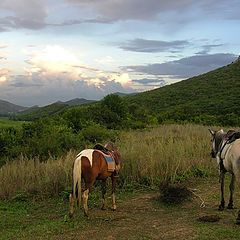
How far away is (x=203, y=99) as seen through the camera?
4456 centimetres

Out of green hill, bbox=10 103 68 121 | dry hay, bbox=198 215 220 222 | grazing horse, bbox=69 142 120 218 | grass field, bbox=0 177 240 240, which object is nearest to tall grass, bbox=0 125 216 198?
grass field, bbox=0 177 240 240

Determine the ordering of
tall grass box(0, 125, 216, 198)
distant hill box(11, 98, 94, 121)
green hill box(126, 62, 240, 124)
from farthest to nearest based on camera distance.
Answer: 1. distant hill box(11, 98, 94, 121)
2. green hill box(126, 62, 240, 124)
3. tall grass box(0, 125, 216, 198)

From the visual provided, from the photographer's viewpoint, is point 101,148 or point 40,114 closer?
point 101,148

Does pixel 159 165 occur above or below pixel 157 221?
above

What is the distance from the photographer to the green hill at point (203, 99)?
34.9 meters

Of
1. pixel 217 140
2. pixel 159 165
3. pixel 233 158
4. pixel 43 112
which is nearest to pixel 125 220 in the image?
pixel 233 158

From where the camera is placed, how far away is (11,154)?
12672mm

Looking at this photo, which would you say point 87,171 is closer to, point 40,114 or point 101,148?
point 101,148

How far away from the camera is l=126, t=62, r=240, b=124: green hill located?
115ft

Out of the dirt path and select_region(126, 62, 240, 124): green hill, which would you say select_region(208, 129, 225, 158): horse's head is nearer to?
the dirt path

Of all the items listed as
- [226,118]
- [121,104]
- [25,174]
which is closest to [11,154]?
[25,174]

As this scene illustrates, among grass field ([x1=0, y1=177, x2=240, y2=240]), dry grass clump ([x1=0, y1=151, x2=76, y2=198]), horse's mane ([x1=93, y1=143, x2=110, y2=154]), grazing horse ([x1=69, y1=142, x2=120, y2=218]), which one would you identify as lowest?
grass field ([x1=0, y1=177, x2=240, y2=240])

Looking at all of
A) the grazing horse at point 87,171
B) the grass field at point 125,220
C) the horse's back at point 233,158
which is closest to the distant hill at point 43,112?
the grass field at point 125,220

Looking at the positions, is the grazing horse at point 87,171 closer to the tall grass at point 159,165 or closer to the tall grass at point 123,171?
the tall grass at point 123,171
